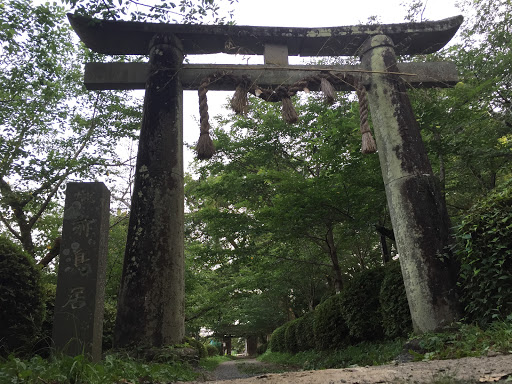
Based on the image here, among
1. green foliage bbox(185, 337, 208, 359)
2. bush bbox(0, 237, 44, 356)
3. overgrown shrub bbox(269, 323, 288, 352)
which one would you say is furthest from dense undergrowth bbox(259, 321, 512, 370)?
overgrown shrub bbox(269, 323, 288, 352)

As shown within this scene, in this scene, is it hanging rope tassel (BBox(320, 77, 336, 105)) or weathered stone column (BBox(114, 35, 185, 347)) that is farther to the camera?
hanging rope tassel (BBox(320, 77, 336, 105))

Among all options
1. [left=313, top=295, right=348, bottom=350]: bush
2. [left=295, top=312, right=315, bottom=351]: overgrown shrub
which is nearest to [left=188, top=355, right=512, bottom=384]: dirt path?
[left=313, top=295, right=348, bottom=350]: bush

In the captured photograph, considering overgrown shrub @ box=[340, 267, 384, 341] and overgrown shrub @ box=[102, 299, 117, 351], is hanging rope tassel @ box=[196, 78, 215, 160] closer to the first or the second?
overgrown shrub @ box=[340, 267, 384, 341]

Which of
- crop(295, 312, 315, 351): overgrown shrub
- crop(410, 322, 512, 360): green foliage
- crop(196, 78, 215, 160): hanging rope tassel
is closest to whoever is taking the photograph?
crop(410, 322, 512, 360): green foliage

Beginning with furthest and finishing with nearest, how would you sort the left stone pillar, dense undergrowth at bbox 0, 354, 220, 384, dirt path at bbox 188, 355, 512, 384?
the left stone pillar, dense undergrowth at bbox 0, 354, 220, 384, dirt path at bbox 188, 355, 512, 384

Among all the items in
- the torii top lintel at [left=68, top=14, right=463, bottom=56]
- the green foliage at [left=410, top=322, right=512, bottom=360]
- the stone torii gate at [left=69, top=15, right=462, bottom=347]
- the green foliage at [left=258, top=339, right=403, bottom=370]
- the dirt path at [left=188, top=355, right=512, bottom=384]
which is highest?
the torii top lintel at [left=68, top=14, right=463, bottom=56]

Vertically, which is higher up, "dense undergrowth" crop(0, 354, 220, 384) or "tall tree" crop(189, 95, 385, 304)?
"tall tree" crop(189, 95, 385, 304)

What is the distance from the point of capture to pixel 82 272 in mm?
4762

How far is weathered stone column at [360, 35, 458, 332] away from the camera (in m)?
5.31

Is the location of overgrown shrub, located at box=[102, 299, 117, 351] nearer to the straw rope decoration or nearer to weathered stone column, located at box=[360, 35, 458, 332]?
the straw rope decoration

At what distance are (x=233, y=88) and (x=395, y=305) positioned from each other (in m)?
4.88

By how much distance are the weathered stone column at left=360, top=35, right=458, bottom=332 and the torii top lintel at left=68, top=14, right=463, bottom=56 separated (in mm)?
412

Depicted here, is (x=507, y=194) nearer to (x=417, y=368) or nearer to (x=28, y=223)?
(x=417, y=368)

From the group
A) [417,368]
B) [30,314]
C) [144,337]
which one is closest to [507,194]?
[417,368]
